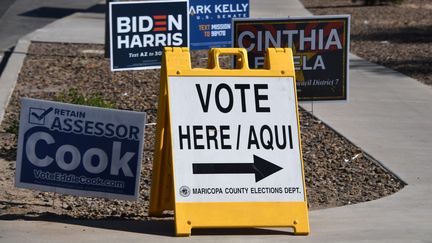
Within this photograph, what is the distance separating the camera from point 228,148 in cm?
791

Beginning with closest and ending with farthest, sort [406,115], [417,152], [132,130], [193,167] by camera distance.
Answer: [193,167]
[132,130]
[417,152]
[406,115]

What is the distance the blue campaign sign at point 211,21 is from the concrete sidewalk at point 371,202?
1702 mm

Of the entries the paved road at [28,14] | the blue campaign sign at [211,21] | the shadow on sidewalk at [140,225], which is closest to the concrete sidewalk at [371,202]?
the shadow on sidewalk at [140,225]

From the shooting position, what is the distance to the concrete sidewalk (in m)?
7.65

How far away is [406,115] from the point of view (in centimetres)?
1358

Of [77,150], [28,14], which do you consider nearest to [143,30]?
[77,150]

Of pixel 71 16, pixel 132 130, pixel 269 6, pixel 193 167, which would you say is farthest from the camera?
pixel 269 6

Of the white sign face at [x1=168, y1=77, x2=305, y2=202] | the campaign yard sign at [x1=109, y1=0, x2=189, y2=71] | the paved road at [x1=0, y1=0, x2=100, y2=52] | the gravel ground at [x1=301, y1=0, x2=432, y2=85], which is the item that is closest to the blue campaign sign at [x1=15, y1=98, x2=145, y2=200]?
the white sign face at [x1=168, y1=77, x2=305, y2=202]

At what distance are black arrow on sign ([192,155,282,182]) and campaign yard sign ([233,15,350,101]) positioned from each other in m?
4.23

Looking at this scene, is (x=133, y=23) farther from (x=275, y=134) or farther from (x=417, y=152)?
(x=275, y=134)

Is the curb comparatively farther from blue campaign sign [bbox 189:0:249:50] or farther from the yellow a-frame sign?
the yellow a-frame sign

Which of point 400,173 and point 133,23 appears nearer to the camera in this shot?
point 400,173

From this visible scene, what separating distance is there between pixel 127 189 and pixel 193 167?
800 mm

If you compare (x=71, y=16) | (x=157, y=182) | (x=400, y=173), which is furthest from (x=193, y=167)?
(x=71, y=16)
